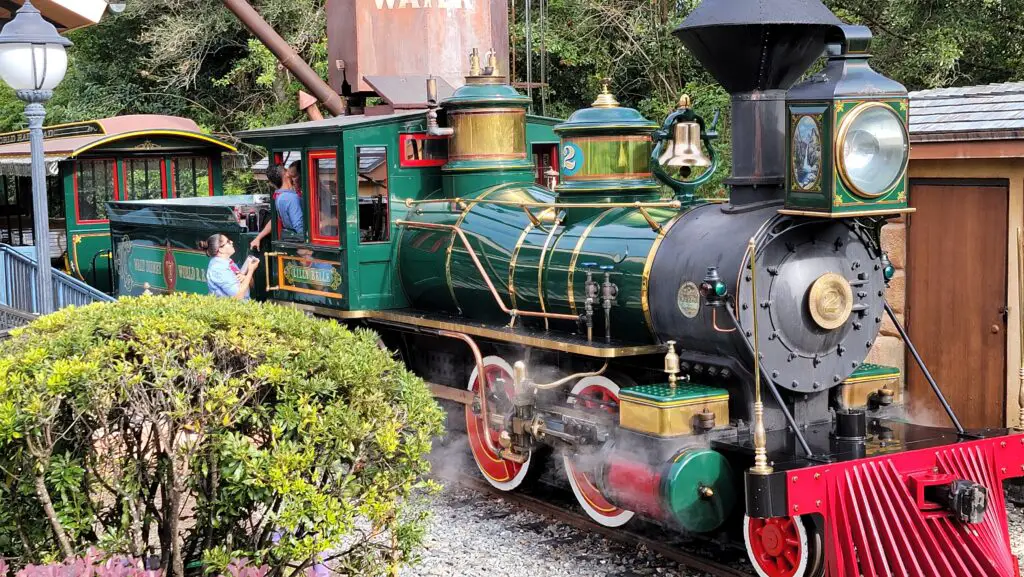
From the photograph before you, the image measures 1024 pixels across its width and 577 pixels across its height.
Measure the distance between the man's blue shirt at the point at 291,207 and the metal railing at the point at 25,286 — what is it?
102 inches

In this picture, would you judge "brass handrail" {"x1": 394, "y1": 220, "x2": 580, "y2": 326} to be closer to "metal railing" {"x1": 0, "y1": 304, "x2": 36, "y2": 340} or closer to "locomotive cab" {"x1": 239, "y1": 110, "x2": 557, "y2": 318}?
"locomotive cab" {"x1": 239, "y1": 110, "x2": 557, "y2": 318}

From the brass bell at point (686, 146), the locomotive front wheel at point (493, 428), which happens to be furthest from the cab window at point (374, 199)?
the brass bell at point (686, 146)

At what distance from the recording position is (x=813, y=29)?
19.0 ft

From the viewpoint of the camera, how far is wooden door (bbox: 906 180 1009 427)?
7.25 meters

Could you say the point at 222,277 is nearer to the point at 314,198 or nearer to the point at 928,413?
the point at 314,198

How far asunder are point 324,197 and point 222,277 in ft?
5.16

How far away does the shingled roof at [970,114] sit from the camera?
6.98 metres

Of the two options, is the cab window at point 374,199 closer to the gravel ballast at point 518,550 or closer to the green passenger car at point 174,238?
the green passenger car at point 174,238

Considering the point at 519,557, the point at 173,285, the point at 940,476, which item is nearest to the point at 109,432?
the point at 519,557

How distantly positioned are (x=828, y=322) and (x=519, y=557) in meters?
2.12

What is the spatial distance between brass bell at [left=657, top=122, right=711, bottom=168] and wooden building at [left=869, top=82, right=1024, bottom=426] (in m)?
1.74

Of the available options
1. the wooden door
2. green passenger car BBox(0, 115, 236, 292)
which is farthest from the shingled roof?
green passenger car BBox(0, 115, 236, 292)

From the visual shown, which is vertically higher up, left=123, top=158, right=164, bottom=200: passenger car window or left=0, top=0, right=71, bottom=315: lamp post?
left=0, top=0, right=71, bottom=315: lamp post

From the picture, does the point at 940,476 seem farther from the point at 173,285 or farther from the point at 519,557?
the point at 173,285
